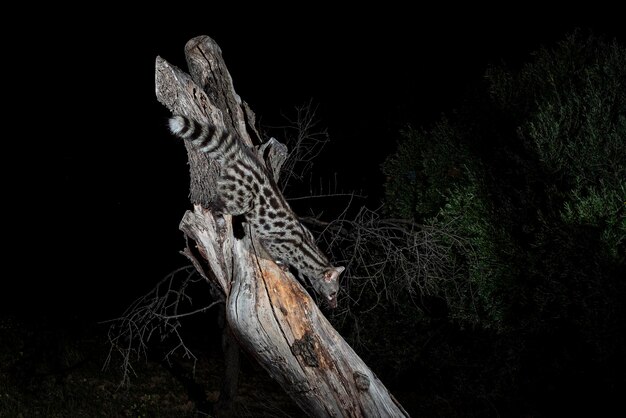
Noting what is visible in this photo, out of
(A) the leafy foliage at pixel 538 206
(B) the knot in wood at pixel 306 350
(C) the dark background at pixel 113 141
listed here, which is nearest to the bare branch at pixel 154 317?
(B) the knot in wood at pixel 306 350

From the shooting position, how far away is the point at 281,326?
544cm

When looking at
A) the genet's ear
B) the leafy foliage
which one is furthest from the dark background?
the genet's ear

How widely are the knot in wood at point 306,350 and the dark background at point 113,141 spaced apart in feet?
28.5

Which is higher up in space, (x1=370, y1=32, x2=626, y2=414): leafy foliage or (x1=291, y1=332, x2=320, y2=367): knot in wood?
(x1=370, y1=32, x2=626, y2=414): leafy foliage

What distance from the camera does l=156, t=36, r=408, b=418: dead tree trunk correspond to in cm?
546

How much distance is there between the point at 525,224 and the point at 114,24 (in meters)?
10.8

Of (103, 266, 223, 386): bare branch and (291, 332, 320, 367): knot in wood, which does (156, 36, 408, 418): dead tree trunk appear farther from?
(103, 266, 223, 386): bare branch

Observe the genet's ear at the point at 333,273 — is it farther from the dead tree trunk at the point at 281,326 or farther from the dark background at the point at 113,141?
the dark background at the point at 113,141

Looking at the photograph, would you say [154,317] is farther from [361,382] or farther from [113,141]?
[113,141]

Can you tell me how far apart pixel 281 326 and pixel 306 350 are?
29cm

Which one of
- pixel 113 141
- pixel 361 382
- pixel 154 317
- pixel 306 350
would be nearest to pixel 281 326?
pixel 306 350

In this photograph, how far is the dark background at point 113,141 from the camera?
14.3m

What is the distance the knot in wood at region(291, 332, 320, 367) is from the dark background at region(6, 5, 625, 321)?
8.70 metres

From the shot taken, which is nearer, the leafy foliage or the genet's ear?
the genet's ear
